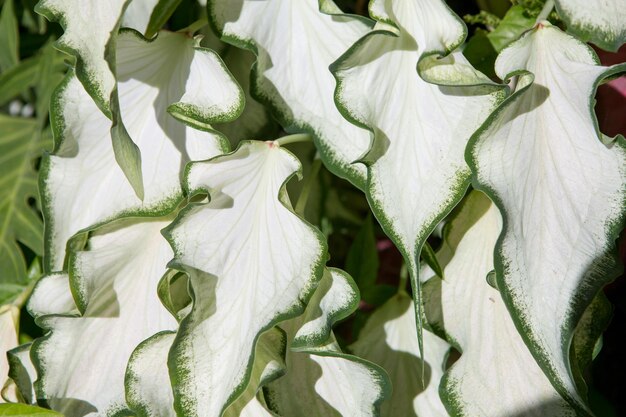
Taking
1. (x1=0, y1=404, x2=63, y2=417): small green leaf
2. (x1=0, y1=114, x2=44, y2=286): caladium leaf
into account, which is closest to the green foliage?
(x1=0, y1=404, x2=63, y2=417): small green leaf

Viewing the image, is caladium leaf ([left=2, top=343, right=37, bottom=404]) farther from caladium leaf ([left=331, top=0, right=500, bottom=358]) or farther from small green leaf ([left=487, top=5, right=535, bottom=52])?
small green leaf ([left=487, top=5, right=535, bottom=52])

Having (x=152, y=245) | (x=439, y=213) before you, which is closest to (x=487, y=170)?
(x=439, y=213)

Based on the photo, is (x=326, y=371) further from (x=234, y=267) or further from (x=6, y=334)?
(x=6, y=334)

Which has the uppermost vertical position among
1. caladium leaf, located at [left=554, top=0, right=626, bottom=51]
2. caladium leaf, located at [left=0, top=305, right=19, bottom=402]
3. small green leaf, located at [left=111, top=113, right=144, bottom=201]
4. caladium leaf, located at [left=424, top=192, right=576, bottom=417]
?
caladium leaf, located at [left=554, top=0, right=626, bottom=51]

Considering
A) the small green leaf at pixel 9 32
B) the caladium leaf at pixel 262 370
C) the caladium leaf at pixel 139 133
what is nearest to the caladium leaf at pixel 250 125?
the caladium leaf at pixel 139 133

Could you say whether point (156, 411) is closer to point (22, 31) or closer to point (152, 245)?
point (152, 245)

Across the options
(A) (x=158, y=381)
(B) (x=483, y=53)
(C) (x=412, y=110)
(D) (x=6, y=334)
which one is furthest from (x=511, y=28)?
(D) (x=6, y=334)
